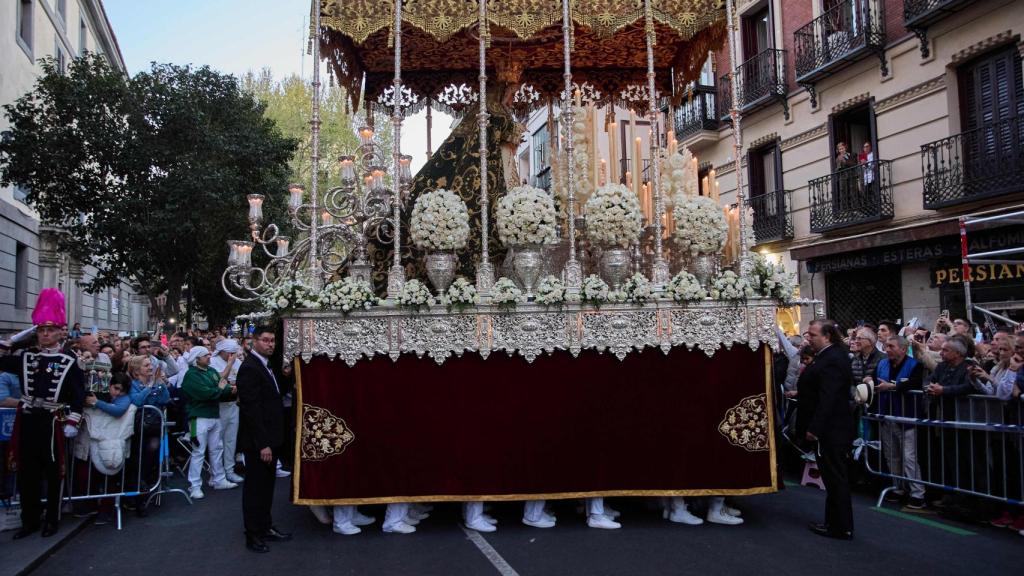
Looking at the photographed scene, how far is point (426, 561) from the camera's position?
6.06 m

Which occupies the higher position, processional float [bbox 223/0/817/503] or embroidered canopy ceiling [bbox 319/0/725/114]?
embroidered canopy ceiling [bbox 319/0/725/114]

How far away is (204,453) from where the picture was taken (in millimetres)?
9781

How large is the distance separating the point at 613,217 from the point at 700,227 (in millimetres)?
970

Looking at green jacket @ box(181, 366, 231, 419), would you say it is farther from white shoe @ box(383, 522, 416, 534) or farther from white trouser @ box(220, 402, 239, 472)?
white shoe @ box(383, 522, 416, 534)

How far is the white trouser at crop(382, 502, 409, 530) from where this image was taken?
696 cm

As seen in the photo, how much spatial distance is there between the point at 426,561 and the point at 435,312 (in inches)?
84.7

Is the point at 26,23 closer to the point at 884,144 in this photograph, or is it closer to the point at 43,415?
the point at 43,415

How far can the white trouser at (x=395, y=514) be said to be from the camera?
6.96m

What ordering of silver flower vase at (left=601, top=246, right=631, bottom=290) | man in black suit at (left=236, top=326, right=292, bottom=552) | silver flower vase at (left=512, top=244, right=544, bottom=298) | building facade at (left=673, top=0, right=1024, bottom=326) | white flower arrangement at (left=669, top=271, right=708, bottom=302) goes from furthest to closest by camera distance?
building facade at (left=673, top=0, right=1024, bottom=326)
silver flower vase at (left=601, top=246, right=631, bottom=290)
silver flower vase at (left=512, top=244, right=544, bottom=298)
white flower arrangement at (left=669, top=271, right=708, bottom=302)
man in black suit at (left=236, top=326, right=292, bottom=552)

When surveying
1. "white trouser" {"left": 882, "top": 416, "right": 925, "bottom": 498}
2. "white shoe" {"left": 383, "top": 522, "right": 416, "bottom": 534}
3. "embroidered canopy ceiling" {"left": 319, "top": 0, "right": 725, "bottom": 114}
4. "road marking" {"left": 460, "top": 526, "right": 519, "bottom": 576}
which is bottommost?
"road marking" {"left": 460, "top": 526, "right": 519, "bottom": 576}

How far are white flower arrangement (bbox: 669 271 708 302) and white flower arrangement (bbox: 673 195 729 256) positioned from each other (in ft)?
1.84

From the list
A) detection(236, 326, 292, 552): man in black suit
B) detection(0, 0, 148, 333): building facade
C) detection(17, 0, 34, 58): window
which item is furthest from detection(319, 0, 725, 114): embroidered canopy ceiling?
detection(17, 0, 34, 58): window

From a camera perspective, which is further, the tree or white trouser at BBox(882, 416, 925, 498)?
the tree

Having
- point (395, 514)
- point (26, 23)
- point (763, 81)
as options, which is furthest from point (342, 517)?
point (26, 23)
